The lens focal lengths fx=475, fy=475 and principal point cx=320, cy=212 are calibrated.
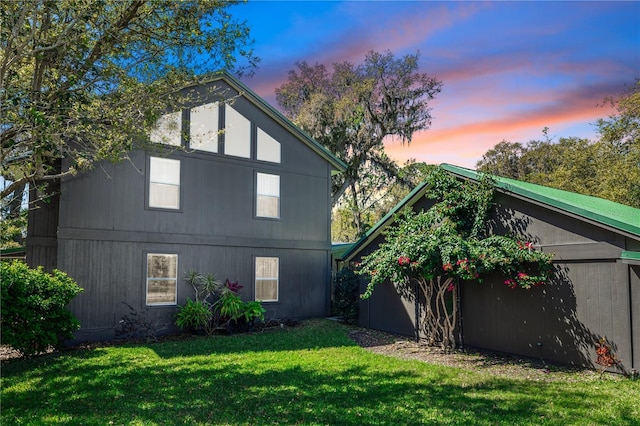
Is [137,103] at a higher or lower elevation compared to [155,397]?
higher

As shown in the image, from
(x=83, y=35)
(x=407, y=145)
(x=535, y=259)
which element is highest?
(x=407, y=145)

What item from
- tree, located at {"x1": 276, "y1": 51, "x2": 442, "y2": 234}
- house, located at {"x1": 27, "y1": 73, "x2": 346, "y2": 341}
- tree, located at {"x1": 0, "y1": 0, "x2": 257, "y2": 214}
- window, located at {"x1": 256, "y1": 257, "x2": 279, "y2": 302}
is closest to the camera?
tree, located at {"x1": 0, "y1": 0, "x2": 257, "y2": 214}

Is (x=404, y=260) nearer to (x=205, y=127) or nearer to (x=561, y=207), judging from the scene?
(x=561, y=207)

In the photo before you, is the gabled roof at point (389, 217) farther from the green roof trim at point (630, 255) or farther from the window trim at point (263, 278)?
the green roof trim at point (630, 255)

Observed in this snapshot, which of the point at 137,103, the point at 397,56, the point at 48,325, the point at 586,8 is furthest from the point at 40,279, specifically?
the point at 397,56

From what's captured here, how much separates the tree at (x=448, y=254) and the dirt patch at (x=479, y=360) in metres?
0.56

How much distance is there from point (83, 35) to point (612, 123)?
75.2ft

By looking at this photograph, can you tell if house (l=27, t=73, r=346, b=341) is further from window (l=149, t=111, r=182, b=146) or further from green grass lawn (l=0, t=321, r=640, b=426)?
green grass lawn (l=0, t=321, r=640, b=426)

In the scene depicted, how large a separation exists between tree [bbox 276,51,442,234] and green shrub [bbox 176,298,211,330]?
511 inches

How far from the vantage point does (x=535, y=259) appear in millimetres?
9055

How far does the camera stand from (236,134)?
48.4 feet

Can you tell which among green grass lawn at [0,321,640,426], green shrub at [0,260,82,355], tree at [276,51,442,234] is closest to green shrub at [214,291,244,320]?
green grass lawn at [0,321,640,426]

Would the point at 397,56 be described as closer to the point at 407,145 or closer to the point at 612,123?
the point at 407,145

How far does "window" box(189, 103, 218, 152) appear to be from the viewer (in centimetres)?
1385
